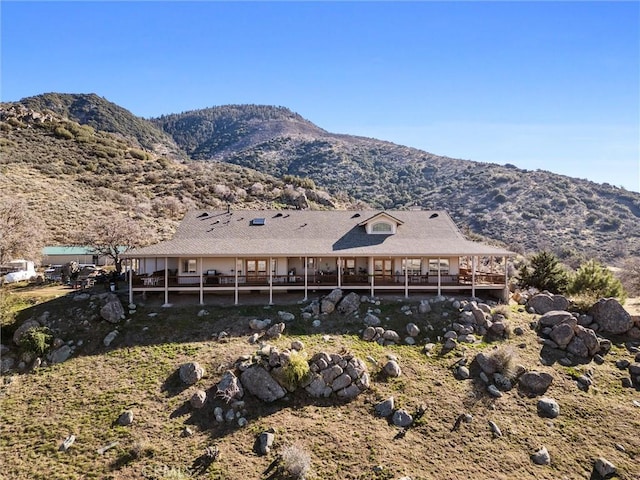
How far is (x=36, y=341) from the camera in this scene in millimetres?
20750

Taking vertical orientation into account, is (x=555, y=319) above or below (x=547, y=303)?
below

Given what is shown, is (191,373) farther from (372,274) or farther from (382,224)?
(382,224)

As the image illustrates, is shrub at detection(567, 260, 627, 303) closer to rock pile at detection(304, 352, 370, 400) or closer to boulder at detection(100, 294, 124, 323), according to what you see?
rock pile at detection(304, 352, 370, 400)

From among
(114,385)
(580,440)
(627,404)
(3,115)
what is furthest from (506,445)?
(3,115)

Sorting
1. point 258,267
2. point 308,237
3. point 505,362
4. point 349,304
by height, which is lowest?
point 505,362

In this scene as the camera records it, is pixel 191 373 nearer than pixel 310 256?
Yes

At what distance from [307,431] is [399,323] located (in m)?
9.61

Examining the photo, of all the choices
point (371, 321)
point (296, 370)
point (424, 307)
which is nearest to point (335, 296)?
point (371, 321)

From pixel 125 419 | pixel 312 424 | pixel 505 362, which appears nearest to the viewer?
pixel 125 419

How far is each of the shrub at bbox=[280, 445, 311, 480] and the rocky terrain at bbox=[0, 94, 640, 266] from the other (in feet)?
125

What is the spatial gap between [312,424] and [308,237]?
1533 centimetres

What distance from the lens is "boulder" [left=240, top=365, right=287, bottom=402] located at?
18.2m

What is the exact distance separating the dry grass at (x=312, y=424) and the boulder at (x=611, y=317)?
305 centimetres

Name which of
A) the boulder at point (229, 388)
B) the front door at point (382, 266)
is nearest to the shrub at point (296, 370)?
the boulder at point (229, 388)
